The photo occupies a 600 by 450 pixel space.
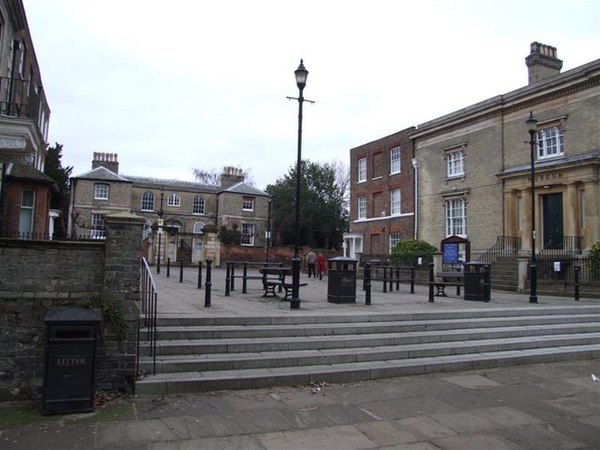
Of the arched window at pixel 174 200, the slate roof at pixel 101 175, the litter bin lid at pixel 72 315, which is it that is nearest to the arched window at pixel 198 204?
the arched window at pixel 174 200

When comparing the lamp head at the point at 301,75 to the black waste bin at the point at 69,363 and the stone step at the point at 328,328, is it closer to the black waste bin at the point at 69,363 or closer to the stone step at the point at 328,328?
the stone step at the point at 328,328

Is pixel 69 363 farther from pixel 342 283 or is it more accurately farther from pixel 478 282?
pixel 478 282

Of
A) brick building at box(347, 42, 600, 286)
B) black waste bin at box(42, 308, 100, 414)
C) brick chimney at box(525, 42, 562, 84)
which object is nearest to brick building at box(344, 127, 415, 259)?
brick building at box(347, 42, 600, 286)

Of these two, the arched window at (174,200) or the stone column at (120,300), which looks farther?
the arched window at (174,200)

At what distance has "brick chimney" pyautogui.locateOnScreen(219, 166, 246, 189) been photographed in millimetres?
52188

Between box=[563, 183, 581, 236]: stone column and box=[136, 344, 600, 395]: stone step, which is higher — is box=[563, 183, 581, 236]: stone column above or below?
above

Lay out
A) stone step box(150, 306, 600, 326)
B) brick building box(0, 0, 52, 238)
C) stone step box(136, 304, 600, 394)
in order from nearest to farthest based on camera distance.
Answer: stone step box(136, 304, 600, 394), stone step box(150, 306, 600, 326), brick building box(0, 0, 52, 238)

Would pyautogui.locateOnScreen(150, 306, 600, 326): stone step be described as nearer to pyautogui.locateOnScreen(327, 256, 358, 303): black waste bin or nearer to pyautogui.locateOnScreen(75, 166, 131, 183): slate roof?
pyautogui.locateOnScreen(327, 256, 358, 303): black waste bin

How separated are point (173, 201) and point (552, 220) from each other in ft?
121

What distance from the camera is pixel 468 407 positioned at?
5855mm

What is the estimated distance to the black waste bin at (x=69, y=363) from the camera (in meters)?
5.19

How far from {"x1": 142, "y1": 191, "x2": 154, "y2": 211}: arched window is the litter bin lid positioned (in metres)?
45.3

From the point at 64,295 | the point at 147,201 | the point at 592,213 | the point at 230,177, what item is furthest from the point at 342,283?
the point at 230,177

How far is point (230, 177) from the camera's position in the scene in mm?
52562
